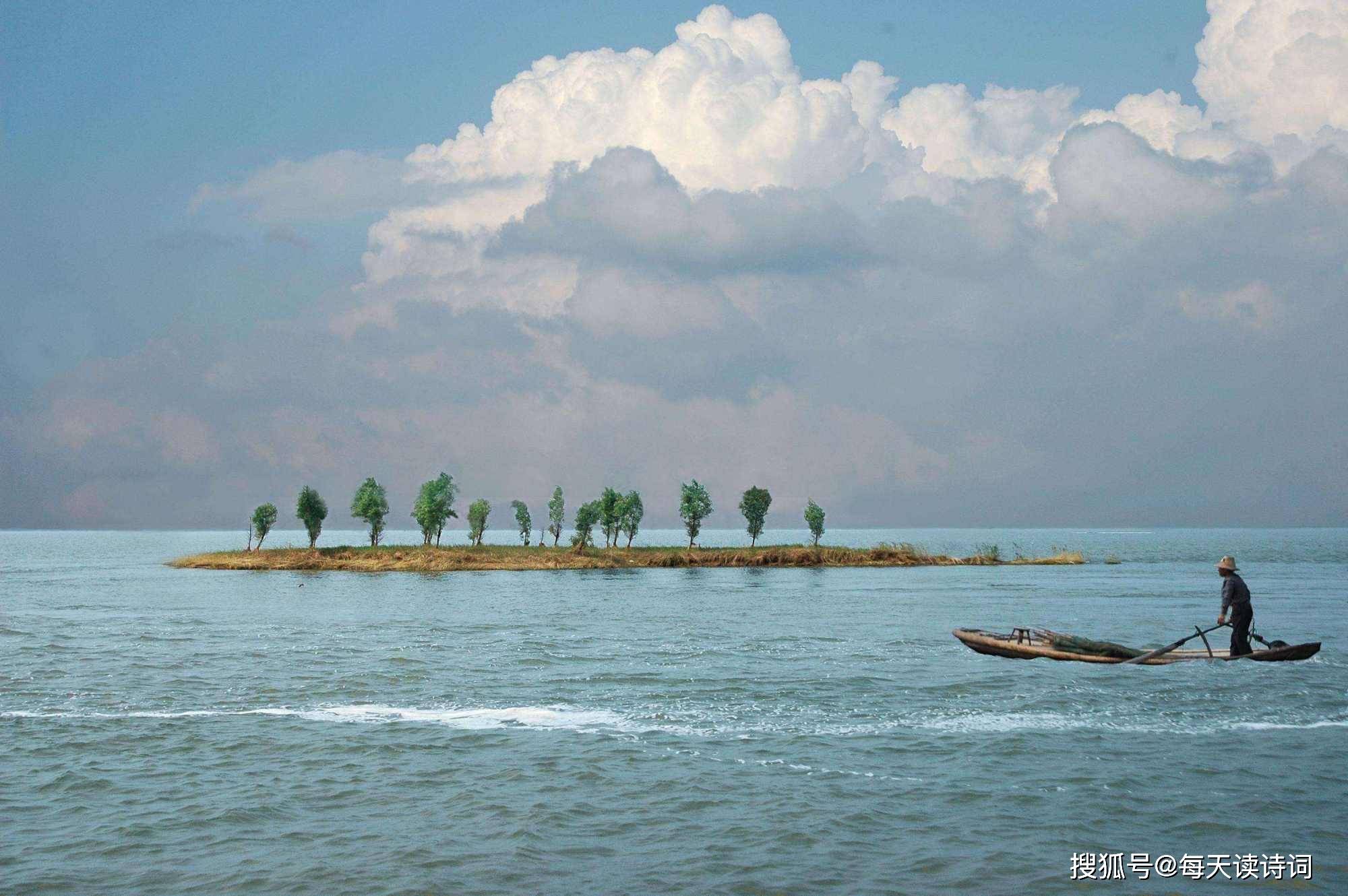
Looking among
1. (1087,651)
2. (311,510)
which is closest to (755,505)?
(311,510)

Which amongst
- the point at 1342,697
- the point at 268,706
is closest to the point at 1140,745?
the point at 1342,697

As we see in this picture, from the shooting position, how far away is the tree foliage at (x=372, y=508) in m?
162

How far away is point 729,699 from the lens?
115 ft

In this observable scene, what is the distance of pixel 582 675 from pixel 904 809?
21.6 meters

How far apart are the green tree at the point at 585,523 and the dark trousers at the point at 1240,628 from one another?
119640 millimetres

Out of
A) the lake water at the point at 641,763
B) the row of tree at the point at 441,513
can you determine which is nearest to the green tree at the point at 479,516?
the row of tree at the point at 441,513

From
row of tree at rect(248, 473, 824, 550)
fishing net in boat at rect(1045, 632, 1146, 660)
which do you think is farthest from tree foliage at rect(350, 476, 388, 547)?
fishing net in boat at rect(1045, 632, 1146, 660)

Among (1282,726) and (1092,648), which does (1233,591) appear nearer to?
(1092,648)

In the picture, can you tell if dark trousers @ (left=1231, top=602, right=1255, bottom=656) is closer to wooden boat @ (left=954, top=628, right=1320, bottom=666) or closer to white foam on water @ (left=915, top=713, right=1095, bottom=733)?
wooden boat @ (left=954, top=628, right=1320, bottom=666)

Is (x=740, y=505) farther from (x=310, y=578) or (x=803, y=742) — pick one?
(x=803, y=742)

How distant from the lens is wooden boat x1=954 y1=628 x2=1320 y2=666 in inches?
1592

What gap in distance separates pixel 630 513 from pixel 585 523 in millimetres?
9279

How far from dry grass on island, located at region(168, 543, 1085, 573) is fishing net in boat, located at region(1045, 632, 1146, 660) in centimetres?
10618

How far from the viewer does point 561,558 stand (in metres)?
148
